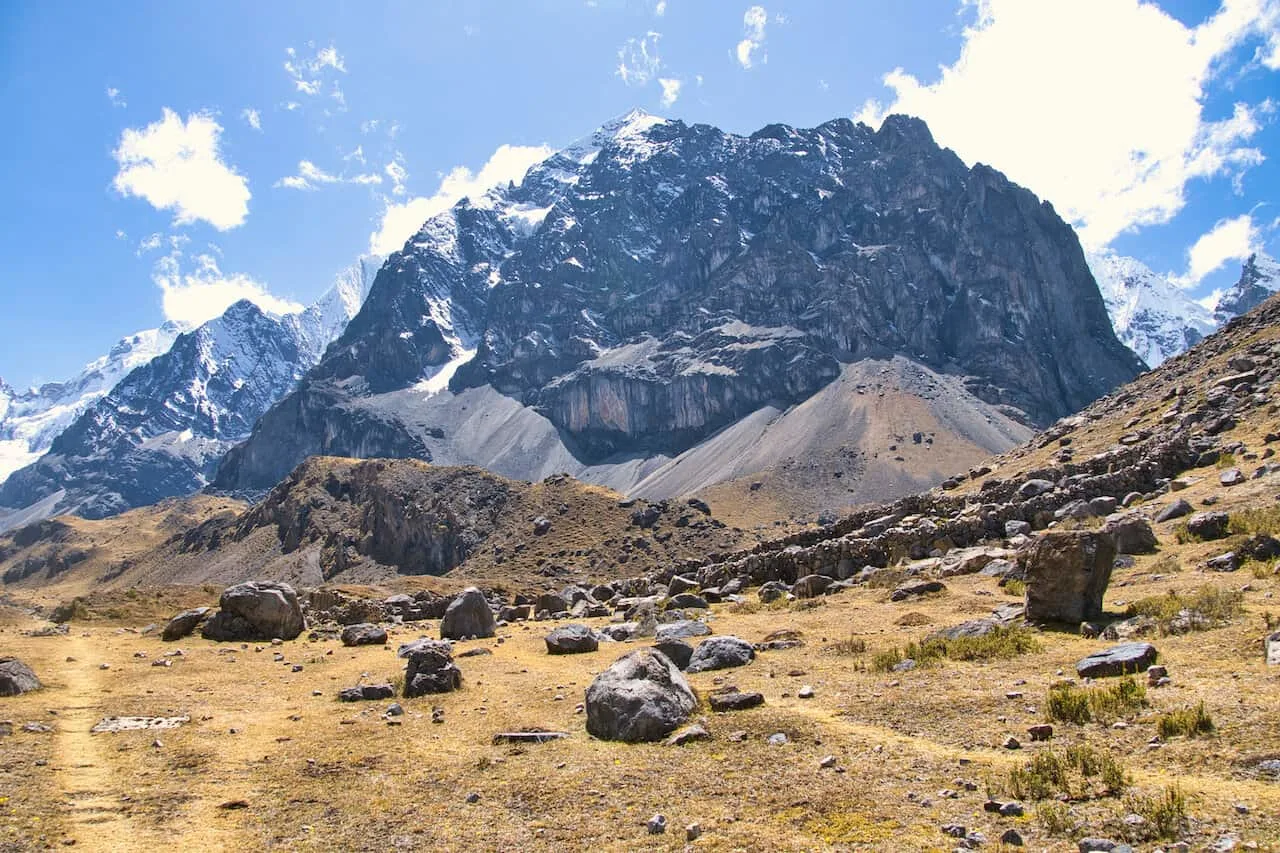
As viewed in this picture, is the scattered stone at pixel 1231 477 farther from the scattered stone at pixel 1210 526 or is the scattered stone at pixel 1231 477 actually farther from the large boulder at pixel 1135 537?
the large boulder at pixel 1135 537

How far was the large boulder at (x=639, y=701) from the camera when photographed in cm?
1273

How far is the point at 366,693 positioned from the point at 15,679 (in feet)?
27.4

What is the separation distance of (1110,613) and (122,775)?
1860 centimetres

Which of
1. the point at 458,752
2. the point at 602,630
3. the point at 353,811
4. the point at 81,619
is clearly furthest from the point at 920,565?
the point at 81,619

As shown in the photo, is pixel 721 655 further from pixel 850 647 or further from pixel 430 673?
pixel 430 673

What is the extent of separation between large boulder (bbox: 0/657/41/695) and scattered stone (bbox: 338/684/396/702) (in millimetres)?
7410

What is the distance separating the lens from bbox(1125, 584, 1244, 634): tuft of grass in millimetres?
13980

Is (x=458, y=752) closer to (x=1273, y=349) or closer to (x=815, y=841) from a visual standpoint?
(x=815, y=841)

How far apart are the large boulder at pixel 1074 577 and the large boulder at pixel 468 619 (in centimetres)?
1941

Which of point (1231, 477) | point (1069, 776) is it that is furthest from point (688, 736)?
point (1231, 477)

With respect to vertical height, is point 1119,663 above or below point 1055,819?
above

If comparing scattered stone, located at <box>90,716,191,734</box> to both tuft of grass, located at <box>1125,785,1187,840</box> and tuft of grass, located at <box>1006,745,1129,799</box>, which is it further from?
tuft of grass, located at <box>1125,785,1187,840</box>

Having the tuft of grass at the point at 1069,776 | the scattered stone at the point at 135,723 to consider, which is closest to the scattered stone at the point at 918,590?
the tuft of grass at the point at 1069,776

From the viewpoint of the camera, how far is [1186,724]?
370 inches
